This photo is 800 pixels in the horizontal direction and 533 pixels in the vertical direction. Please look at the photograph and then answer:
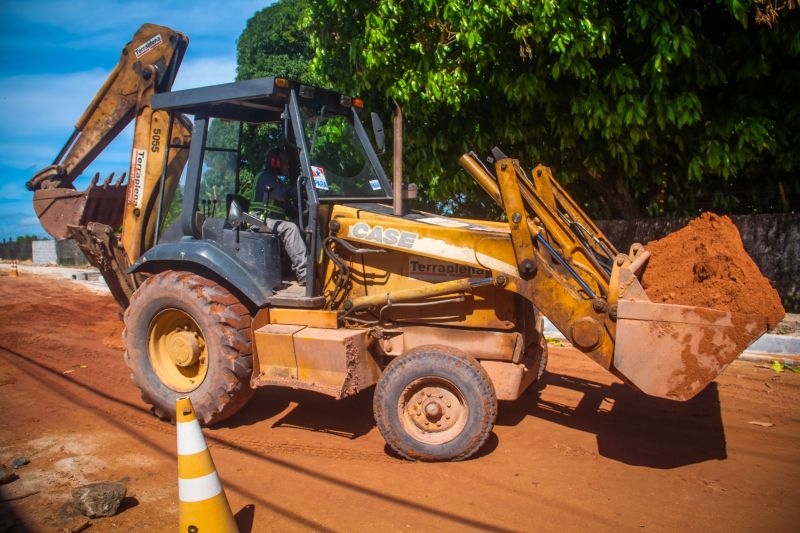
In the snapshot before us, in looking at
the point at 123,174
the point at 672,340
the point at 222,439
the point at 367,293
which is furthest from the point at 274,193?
the point at 672,340

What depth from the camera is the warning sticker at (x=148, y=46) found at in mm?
6832

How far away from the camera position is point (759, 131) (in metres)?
7.79

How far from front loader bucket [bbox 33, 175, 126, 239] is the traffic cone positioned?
4.64 metres

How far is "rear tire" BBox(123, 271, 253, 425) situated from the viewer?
5.05m

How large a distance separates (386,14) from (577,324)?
228 inches

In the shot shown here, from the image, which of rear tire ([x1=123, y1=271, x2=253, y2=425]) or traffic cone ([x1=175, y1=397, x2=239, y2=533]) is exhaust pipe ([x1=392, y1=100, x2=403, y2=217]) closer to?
rear tire ([x1=123, y1=271, x2=253, y2=425])

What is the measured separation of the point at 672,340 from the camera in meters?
3.94

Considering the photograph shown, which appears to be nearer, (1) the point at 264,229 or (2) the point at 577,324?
(2) the point at 577,324

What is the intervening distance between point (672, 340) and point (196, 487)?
304 centimetres

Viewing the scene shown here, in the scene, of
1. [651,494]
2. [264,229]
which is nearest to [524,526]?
[651,494]

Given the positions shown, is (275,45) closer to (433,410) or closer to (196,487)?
(433,410)

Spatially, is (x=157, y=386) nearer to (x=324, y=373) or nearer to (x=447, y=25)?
(x=324, y=373)

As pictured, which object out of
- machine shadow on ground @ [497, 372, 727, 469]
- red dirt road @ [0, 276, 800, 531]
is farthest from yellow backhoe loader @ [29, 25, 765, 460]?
machine shadow on ground @ [497, 372, 727, 469]

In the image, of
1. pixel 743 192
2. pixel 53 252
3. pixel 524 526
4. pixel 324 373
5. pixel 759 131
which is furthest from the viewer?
pixel 53 252
